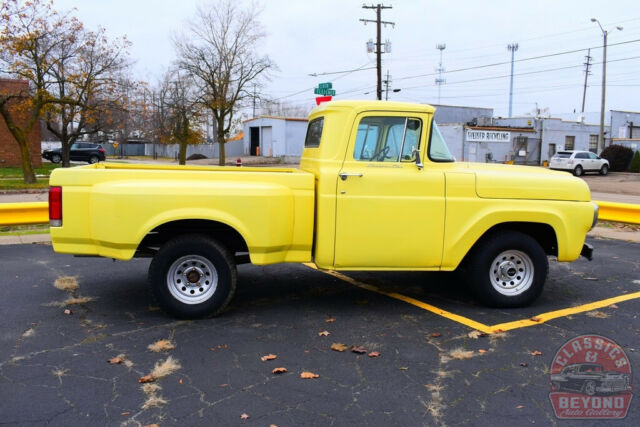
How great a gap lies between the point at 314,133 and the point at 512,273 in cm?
265

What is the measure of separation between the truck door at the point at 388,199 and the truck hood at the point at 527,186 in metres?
0.49

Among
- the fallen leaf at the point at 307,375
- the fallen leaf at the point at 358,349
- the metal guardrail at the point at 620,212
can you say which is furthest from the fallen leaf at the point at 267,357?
the metal guardrail at the point at 620,212

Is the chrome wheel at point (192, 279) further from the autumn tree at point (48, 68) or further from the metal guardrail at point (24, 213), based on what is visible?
the autumn tree at point (48, 68)

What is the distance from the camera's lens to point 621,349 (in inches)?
181

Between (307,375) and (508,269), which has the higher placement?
(508,269)

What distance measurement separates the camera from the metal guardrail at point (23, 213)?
910 cm

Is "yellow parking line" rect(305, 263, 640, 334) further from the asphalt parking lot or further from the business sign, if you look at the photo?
the business sign

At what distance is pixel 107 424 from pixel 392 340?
2454 millimetres

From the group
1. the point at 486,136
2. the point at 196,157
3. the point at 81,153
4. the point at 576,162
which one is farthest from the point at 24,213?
the point at 196,157

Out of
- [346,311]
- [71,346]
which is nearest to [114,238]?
[71,346]

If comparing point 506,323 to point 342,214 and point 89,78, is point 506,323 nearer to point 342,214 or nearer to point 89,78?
point 342,214

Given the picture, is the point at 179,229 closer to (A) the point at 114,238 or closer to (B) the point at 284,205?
(A) the point at 114,238

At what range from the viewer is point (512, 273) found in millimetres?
5707

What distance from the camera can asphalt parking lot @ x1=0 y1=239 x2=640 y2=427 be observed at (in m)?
3.56
